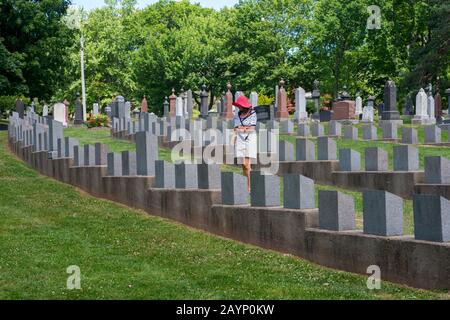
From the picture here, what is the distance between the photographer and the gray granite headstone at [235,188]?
37.8 feet

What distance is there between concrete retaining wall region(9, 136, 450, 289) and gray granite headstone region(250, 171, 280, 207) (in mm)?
127

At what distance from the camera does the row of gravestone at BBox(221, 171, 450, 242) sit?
812 centimetres

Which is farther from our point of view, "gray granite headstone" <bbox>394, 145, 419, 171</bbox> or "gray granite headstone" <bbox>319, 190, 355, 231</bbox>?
"gray granite headstone" <bbox>394, 145, 419, 171</bbox>

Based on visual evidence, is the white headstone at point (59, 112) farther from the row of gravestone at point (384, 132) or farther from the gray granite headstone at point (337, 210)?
the gray granite headstone at point (337, 210)

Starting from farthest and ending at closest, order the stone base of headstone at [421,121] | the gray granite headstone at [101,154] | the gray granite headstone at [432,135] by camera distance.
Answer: the stone base of headstone at [421,121]
the gray granite headstone at [432,135]
the gray granite headstone at [101,154]

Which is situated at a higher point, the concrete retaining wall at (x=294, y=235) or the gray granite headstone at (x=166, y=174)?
the gray granite headstone at (x=166, y=174)

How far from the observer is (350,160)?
56.0ft

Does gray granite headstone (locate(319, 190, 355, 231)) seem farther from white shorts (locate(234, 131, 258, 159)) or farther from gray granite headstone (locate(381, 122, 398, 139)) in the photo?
gray granite headstone (locate(381, 122, 398, 139))

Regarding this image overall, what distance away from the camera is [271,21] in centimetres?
7444

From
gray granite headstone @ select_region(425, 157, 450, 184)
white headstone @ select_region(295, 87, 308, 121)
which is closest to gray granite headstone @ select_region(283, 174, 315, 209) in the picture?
gray granite headstone @ select_region(425, 157, 450, 184)

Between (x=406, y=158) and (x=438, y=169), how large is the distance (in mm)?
1416

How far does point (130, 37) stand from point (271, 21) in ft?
74.8

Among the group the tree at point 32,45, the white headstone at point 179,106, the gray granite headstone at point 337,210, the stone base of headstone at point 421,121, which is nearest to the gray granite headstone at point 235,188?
the gray granite headstone at point 337,210
